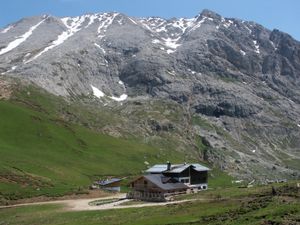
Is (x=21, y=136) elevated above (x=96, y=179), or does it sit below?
above

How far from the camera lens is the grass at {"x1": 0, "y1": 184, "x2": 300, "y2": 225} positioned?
2301 inches

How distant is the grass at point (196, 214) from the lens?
58.4 m

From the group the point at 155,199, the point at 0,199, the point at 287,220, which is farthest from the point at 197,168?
the point at 287,220

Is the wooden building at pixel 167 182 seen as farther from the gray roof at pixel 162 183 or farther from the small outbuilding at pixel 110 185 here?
the small outbuilding at pixel 110 185

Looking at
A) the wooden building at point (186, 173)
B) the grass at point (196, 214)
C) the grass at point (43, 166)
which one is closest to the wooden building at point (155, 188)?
the wooden building at point (186, 173)

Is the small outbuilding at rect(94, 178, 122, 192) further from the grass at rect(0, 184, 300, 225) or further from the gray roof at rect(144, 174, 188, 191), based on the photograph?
the grass at rect(0, 184, 300, 225)

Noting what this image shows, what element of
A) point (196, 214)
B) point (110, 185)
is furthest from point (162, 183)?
point (196, 214)

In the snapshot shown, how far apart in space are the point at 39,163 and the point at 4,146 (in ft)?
62.2

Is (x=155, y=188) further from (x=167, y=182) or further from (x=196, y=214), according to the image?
(x=196, y=214)

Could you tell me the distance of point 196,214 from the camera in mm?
70500

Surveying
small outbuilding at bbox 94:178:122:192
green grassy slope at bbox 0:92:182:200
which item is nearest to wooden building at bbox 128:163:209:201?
small outbuilding at bbox 94:178:122:192

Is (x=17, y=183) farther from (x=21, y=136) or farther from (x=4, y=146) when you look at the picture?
(x=21, y=136)

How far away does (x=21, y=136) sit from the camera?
7559 inches

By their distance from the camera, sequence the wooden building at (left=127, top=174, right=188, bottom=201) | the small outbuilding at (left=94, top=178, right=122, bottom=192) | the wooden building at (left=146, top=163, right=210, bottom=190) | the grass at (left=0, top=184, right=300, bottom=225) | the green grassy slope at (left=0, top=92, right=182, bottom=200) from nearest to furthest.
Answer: the grass at (left=0, top=184, right=300, bottom=225) → the wooden building at (left=127, top=174, right=188, bottom=201) → the green grassy slope at (left=0, top=92, right=182, bottom=200) → the wooden building at (left=146, top=163, right=210, bottom=190) → the small outbuilding at (left=94, top=178, right=122, bottom=192)
